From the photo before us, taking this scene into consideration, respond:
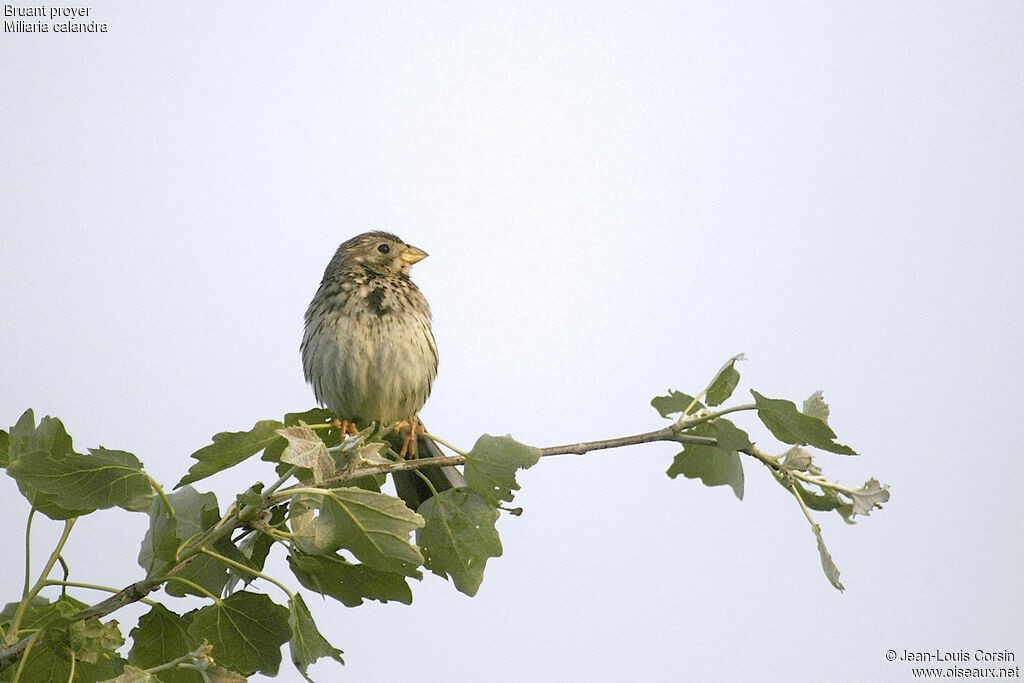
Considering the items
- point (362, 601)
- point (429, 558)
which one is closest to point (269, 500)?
point (362, 601)

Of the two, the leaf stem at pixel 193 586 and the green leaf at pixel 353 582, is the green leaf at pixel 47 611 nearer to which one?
the leaf stem at pixel 193 586

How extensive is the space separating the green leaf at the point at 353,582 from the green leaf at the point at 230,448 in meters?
0.34

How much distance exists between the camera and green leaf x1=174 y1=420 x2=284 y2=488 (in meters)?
2.47

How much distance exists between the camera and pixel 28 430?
2.41 meters

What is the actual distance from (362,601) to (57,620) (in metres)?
0.67

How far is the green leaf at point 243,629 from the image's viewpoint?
234 cm

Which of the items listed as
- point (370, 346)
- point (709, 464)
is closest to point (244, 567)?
point (709, 464)

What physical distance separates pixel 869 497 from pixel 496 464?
938mm

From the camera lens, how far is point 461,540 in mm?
2660

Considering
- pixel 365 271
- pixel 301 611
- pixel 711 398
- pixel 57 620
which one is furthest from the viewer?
pixel 365 271

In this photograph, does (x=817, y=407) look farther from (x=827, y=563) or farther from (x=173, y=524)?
(x=173, y=524)

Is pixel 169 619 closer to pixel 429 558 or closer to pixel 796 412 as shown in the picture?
pixel 429 558

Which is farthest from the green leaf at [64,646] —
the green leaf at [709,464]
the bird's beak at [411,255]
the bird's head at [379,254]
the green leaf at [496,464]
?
the bird's beak at [411,255]

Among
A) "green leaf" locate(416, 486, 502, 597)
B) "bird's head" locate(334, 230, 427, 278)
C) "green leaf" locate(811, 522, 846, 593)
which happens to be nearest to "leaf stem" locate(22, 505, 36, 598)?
"green leaf" locate(416, 486, 502, 597)
